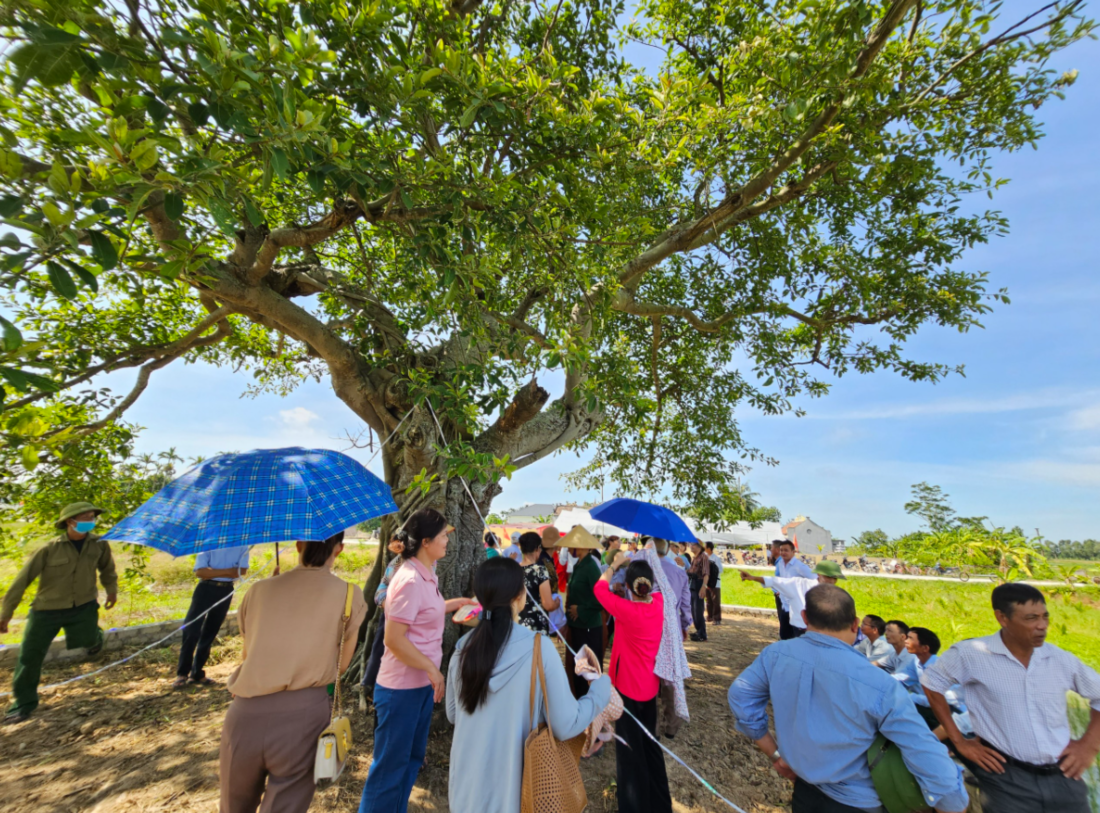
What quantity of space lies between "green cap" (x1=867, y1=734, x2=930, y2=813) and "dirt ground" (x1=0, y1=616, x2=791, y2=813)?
206 cm

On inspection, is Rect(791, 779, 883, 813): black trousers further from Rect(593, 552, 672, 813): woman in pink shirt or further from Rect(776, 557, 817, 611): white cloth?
Rect(776, 557, 817, 611): white cloth

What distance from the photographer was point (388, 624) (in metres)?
2.66

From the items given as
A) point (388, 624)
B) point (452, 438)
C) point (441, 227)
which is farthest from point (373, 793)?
point (441, 227)

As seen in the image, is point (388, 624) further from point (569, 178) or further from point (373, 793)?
point (569, 178)

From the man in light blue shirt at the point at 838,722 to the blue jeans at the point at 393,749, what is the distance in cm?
178

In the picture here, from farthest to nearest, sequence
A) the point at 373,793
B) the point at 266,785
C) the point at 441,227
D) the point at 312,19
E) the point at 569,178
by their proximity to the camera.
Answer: the point at 569,178 → the point at 441,227 → the point at 312,19 → the point at 373,793 → the point at 266,785

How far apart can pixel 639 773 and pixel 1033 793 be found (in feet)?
6.35

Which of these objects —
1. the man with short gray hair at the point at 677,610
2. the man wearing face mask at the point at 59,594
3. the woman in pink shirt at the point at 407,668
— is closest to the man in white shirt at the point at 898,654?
the man with short gray hair at the point at 677,610

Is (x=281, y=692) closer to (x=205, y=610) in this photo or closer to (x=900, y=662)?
(x=205, y=610)

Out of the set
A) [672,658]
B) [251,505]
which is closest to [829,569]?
[672,658]

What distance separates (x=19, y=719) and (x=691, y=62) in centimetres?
955

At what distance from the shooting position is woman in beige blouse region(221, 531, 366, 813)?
2.14 meters

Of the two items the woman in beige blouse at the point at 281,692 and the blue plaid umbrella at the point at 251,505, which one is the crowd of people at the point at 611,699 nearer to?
the woman in beige blouse at the point at 281,692

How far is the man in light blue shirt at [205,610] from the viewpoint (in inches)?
197
